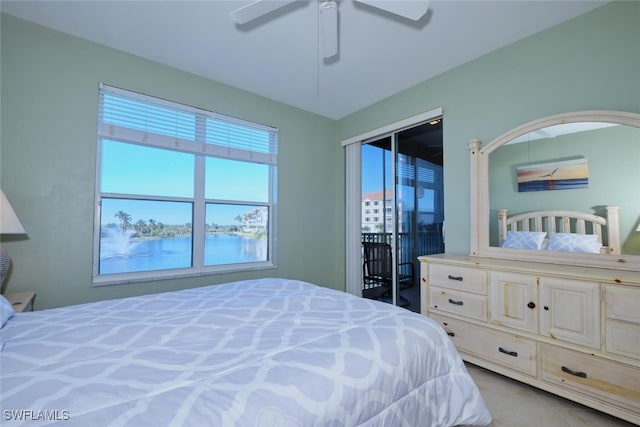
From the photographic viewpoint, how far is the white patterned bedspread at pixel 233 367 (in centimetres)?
71

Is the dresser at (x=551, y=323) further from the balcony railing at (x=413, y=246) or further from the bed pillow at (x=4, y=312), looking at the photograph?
the bed pillow at (x=4, y=312)

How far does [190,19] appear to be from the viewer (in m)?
2.04

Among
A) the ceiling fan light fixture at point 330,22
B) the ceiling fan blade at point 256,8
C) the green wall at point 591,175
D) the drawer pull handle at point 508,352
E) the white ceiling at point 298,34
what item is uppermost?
the white ceiling at point 298,34

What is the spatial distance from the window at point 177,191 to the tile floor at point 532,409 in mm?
2349

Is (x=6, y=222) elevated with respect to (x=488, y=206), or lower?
lower

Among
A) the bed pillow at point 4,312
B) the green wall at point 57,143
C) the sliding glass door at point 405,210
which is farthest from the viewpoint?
the sliding glass door at point 405,210

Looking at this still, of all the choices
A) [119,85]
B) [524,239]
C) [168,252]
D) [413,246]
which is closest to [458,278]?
[524,239]

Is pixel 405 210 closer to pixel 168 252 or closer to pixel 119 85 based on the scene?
pixel 168 252

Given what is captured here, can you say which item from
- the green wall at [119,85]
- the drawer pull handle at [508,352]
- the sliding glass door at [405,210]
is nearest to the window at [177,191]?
the green wall at [119,85]

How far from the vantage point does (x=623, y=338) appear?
57.9 inches

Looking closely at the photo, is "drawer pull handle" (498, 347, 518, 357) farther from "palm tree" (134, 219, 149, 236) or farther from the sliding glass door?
"palm tree" (134, 219, 149, 236)

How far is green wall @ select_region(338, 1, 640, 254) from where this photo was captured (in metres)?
1.84

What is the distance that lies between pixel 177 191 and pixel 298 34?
5.92 ft

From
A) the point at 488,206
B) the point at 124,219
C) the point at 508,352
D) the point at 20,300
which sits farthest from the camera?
the point at 124,219
